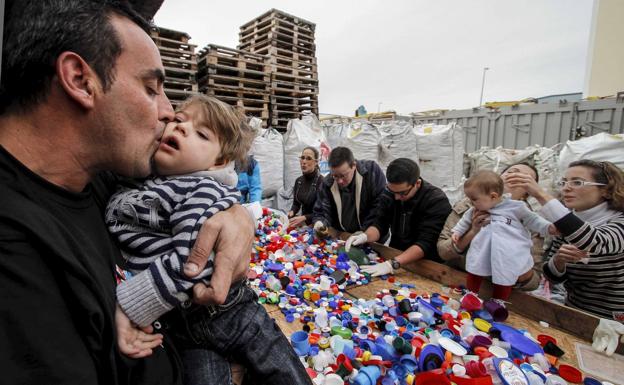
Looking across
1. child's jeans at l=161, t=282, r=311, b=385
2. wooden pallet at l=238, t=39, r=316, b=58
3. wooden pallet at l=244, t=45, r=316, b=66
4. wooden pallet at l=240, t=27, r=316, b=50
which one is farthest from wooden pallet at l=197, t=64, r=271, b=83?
child's jeans at l=161, t=282, r=311, b=385

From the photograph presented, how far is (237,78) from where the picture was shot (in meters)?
6.79

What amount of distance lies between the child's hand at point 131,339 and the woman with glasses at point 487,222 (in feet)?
7.23

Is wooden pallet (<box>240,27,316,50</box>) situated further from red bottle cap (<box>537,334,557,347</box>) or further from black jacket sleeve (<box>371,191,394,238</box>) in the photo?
red bottle cap (<box>537,334,557,347</box>)

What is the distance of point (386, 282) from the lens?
218 centimetres

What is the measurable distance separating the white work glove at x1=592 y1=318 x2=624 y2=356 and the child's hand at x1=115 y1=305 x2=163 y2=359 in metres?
1.94

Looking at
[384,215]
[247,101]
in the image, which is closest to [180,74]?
[247,101]

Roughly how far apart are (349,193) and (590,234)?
233 centimetres

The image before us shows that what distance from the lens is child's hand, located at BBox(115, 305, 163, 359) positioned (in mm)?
838

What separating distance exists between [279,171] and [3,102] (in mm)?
6216

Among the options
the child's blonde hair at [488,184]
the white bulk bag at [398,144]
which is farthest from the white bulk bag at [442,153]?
the child's blonde hair at [488,184]

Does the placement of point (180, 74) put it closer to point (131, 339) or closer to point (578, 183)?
point (131, 339)

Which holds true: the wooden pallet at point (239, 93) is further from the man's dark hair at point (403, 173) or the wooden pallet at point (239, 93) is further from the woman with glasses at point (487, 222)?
the woman with glasses at point (487, 222)

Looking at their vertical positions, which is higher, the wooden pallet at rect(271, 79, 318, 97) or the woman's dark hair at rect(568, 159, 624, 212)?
the wooden pallet at rect(271, 79, 318, 97)

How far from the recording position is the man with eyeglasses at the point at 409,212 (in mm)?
2854
